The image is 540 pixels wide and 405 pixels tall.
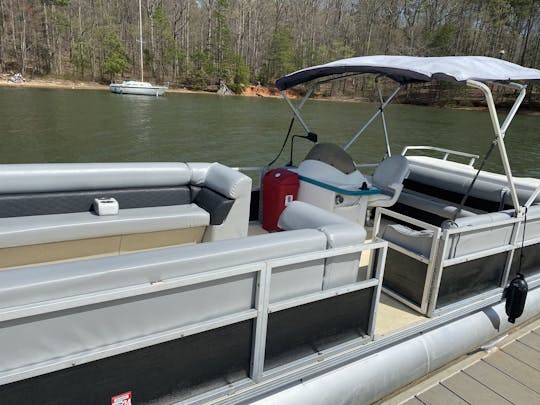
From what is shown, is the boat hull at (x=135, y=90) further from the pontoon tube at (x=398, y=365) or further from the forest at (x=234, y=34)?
the pontoon tube at (x=398, y=365)

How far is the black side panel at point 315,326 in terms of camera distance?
1.89 metres

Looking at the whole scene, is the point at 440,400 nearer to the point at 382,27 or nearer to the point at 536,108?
the point at 536,108

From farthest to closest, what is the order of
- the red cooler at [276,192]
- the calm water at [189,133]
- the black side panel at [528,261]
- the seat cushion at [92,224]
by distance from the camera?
the calm water at [189,133]
the red cooler at [276,192]
the black side panel at [528,261]
the seat cushion at [92,224]

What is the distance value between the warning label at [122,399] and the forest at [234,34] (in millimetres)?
35670

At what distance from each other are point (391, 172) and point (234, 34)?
54069 millimetres

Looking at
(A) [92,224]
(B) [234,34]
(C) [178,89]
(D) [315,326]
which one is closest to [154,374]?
(D) [315,326]

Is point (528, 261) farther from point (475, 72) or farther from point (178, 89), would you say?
point (178, 89)

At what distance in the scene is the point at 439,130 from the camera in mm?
23719

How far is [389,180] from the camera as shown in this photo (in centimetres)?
413

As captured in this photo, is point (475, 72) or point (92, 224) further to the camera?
point (92, 224)

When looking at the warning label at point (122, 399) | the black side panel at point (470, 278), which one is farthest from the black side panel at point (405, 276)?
the warning label at point (122, 399)

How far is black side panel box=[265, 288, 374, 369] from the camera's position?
6.20 feet

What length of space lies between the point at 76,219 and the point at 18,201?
0.42 m

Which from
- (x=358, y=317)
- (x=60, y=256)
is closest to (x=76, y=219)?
(x=60, y=256)
